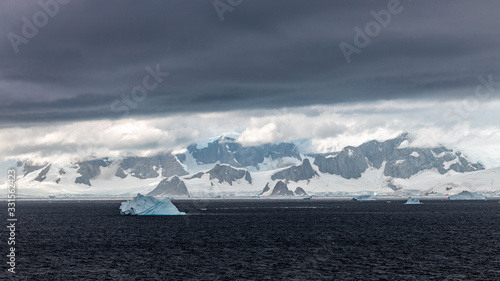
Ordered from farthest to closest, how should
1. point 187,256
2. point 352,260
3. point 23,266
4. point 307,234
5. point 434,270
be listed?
point 307,234 < point 187,256 < point 352,260 < point 23,266 < point 434,270

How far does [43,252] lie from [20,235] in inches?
1871

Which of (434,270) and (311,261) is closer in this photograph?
(434,270)

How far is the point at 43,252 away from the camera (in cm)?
11938

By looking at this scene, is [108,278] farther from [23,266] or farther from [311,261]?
[311,261]

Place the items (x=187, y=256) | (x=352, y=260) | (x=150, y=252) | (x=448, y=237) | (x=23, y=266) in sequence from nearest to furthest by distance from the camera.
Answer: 1. (x=23, y=266)
2. (x=352, y=260)
3. (x=187, y=256)
4. (x=150, y=252)
5. (x=448, y=237)

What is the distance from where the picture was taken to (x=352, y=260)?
104 meters

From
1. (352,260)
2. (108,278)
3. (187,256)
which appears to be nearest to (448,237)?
(352,260)

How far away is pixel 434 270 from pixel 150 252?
2122 inches

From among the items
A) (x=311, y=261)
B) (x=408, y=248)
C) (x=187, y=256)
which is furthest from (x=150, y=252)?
(x=408, y=248)

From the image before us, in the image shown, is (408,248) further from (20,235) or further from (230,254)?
(20,235)

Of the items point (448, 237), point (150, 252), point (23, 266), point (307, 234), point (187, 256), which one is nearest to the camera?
point (23, 266)

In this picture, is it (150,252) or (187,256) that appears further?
(150,252)

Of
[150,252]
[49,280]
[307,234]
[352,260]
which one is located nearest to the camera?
[49,280]

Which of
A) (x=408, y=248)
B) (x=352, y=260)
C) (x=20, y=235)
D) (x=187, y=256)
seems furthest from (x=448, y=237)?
(x=20, y=235)
